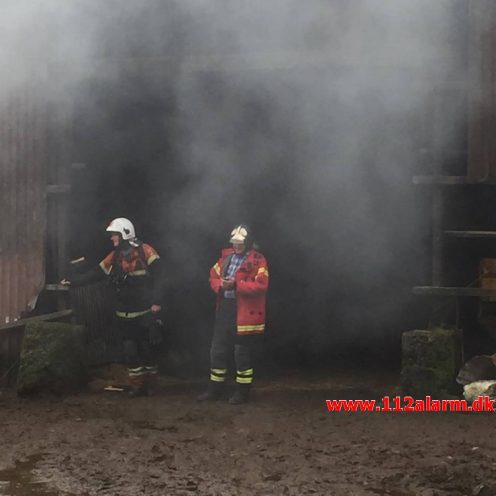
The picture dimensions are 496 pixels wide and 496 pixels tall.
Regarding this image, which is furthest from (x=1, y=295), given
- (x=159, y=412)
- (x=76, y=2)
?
(x=76, y=2)

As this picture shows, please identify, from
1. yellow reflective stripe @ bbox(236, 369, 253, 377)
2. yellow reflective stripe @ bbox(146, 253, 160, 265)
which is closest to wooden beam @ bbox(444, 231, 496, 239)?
yellow reflective stripe @ bbox(236, 369, 253, 377)

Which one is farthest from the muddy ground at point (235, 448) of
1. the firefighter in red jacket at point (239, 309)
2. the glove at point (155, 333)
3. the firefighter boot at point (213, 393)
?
the glove at point (155, 333)

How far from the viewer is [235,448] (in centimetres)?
490

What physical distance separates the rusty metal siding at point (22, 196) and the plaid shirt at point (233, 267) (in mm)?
1725

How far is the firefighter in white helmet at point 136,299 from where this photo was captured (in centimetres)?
661

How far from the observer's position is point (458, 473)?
4.25m

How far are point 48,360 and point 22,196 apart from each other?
1.51 m

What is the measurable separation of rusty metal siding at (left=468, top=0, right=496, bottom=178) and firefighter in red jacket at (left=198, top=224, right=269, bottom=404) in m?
1.88

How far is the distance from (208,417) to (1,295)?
7.64ft

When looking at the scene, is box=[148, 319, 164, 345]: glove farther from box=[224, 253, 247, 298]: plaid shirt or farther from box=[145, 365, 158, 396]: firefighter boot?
box=[224, 253, 247, 298]: plaid shirt

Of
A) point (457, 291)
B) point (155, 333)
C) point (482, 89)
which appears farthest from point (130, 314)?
point (482, 89)

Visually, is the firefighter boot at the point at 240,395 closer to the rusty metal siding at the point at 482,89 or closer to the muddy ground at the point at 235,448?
the muddy ground at the point at 235,448

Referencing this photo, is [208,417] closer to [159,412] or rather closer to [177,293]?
[159,412]

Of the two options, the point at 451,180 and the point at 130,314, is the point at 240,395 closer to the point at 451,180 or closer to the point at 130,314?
the point at 130,314
